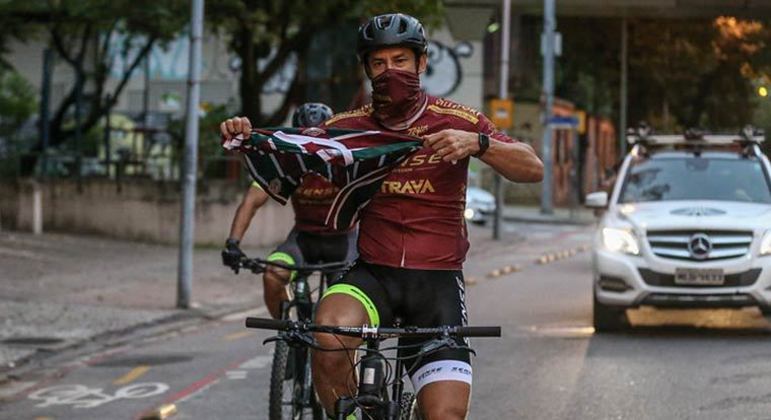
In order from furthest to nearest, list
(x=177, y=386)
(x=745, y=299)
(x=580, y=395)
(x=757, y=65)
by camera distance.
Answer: (x=757, y=65), (x=745, y=299), (x=177, y=386), (x=580, y=395)

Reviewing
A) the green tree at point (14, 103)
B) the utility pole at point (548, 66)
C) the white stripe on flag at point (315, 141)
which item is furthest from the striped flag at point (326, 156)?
the utility pole at point (548, 66)

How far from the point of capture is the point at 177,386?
429 inches

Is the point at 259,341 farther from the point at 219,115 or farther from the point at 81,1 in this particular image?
the point at 219,115

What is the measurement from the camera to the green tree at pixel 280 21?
24375 millimetres

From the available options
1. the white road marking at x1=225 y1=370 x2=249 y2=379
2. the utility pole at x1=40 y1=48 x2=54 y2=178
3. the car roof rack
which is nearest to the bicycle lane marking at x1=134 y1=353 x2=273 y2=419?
the white road marking at x1=225 y1=370 x2=249 y2=379

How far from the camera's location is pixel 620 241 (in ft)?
44.8

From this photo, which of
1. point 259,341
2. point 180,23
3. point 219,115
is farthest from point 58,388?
point 219,115

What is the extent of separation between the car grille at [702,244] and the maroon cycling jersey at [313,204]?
5257 millimetres

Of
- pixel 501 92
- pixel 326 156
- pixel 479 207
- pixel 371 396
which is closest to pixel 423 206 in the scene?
pixel 326 156

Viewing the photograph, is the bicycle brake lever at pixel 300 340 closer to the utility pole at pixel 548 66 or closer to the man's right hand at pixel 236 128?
the man's right hand at pixel 236 128

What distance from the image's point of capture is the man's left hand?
16.4 feet

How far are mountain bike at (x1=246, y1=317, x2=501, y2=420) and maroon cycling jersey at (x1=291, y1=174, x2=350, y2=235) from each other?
3.36m

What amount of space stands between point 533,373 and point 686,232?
112 inches

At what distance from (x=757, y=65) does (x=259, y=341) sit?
4010 centimetres
